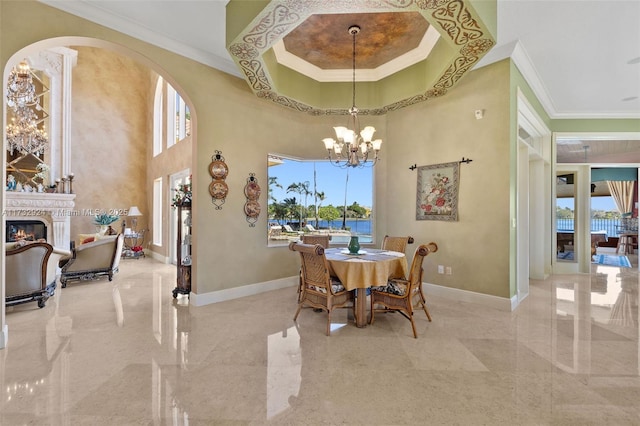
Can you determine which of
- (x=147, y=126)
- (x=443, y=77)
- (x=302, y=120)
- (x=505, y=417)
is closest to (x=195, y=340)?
(x=505, y=417)

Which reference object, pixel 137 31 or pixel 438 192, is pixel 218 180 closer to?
pixel 137 31

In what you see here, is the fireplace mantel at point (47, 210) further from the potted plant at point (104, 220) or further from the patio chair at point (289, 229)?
the patio chair at point (289, 229)

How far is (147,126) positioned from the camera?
905cm

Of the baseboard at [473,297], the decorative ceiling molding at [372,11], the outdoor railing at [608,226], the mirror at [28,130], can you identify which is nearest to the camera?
the decorative ceiling molding at [372,11]

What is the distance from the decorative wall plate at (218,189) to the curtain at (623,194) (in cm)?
1183

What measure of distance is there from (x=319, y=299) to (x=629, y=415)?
239 centimetres

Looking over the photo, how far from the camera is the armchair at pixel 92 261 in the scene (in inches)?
194

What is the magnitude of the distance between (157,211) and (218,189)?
5312mm

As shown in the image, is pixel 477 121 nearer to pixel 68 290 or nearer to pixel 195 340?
pixel 195 340

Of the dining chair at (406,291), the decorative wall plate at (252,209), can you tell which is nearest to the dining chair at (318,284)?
the dining chair at (406,291)

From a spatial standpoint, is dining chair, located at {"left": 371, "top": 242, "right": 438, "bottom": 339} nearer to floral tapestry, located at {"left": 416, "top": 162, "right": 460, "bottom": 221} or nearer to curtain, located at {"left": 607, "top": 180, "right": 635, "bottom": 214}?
floral tapestry, located at {"left": 416, "top": 162, "right": 460, "bottom": 221}

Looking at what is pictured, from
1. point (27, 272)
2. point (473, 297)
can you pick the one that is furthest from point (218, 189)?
point (473, 297)

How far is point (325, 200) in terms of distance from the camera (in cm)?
545

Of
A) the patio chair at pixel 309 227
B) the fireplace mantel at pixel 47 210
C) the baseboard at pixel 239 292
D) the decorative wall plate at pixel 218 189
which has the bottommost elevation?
the baseboard at pixel 239 292
